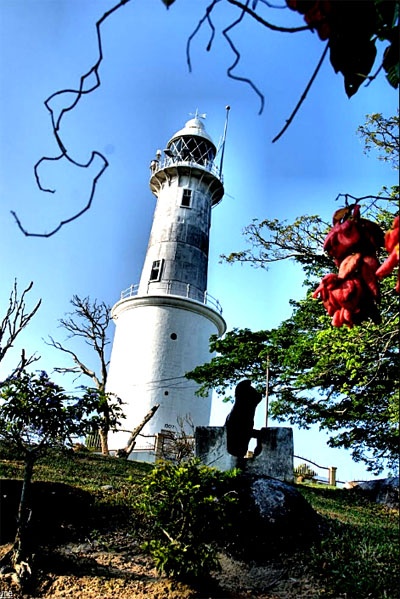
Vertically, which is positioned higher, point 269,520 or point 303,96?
point 303,96

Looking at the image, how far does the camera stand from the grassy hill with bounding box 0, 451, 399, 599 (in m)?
4.67

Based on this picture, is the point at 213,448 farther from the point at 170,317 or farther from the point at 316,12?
the point at 170,317

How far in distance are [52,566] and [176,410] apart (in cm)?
1364

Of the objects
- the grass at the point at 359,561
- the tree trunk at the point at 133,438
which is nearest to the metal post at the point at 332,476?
the tree trunk at the point at 133,438

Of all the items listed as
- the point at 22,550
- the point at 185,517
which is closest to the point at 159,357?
the point at 22,550

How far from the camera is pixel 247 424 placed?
8.95 metres

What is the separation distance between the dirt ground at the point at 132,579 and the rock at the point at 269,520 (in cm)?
27

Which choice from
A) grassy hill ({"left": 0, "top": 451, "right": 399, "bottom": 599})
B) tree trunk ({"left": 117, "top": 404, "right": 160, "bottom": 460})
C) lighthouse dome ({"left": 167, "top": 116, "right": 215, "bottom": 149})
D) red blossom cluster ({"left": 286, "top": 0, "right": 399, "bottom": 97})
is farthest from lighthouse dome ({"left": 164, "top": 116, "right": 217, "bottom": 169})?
red blossom cluster ({"left": 286, "top": 0, "right": 399, "bottom": 97})

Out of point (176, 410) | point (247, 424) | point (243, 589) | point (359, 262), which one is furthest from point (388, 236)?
point (176, 410)

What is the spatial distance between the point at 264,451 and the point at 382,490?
6219 mm

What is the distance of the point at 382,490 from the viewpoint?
13.6m

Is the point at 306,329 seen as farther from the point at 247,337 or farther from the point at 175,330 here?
the point at 175,330

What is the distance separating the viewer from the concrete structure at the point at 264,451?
894 centimetres

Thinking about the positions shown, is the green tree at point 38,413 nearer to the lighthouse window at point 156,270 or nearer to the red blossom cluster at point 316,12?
the red blossom cluster at point 316,12
